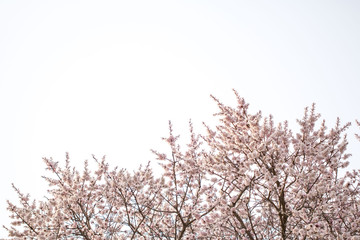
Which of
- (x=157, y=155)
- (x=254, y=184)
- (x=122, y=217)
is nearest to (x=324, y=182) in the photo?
(x=254, y=184)

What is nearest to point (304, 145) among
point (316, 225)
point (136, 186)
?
point (316, 225)

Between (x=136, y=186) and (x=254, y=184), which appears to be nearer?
(x=254, y=184)

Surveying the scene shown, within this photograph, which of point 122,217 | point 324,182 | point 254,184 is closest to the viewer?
point 324,182

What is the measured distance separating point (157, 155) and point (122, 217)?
2.30 meters

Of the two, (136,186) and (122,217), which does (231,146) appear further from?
(122,217)

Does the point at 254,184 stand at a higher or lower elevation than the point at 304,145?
lower

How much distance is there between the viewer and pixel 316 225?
466cm

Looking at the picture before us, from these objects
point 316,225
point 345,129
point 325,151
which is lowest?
point 316,225

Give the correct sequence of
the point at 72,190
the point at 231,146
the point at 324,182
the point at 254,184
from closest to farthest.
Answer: the point at 324,182, the point at 254,184, the point at 231,146, the point at 72,190

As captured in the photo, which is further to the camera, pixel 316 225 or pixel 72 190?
pixel 72 190

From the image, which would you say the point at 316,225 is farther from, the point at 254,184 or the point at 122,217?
the point at 122,217

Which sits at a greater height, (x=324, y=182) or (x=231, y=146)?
(x=231, y=146)

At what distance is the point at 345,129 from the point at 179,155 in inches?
152

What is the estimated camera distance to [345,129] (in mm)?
5750
